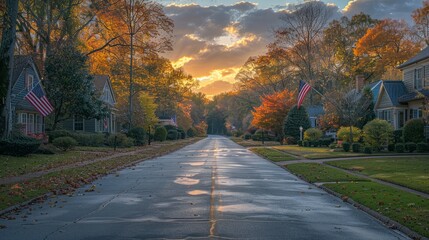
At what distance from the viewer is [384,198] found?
13070 mm

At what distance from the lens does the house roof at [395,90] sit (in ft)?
138

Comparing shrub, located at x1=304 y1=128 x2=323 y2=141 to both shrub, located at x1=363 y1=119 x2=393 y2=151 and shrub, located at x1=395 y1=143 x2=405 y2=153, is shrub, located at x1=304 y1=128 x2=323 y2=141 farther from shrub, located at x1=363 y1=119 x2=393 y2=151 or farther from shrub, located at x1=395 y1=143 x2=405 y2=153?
shrub, located at x1=395 y1=143 x2=405 y2=153

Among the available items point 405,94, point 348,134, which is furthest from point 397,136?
point 405,94

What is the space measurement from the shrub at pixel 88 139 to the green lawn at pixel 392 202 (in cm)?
3002

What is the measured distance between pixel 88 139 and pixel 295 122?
23998mm

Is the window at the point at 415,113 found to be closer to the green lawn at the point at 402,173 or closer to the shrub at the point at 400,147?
the shrub at the point at 400,147

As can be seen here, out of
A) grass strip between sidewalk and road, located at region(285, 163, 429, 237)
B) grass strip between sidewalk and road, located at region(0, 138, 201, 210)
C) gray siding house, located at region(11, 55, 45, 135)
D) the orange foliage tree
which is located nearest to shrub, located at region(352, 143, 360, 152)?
grass strip between sidewalk and road, located at region(285, 163, 429, 237)

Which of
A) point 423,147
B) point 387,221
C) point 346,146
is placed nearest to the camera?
point 387,221

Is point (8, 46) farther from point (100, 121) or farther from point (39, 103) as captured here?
point (100, 121)

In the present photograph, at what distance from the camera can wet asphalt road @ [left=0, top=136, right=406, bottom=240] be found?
881cm

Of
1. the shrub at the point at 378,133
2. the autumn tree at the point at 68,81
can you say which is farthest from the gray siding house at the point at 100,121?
the shrub at the point at 378,133

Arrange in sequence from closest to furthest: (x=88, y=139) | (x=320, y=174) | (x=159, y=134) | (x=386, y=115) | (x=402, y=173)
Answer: (x=402, y=173) < (x=320, y=174) < (x=88, y=139) < (x=386, y=115) < (x=159, y=134)

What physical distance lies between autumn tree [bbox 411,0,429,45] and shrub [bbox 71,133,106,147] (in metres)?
39.7

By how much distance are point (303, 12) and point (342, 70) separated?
14911 millimetres
